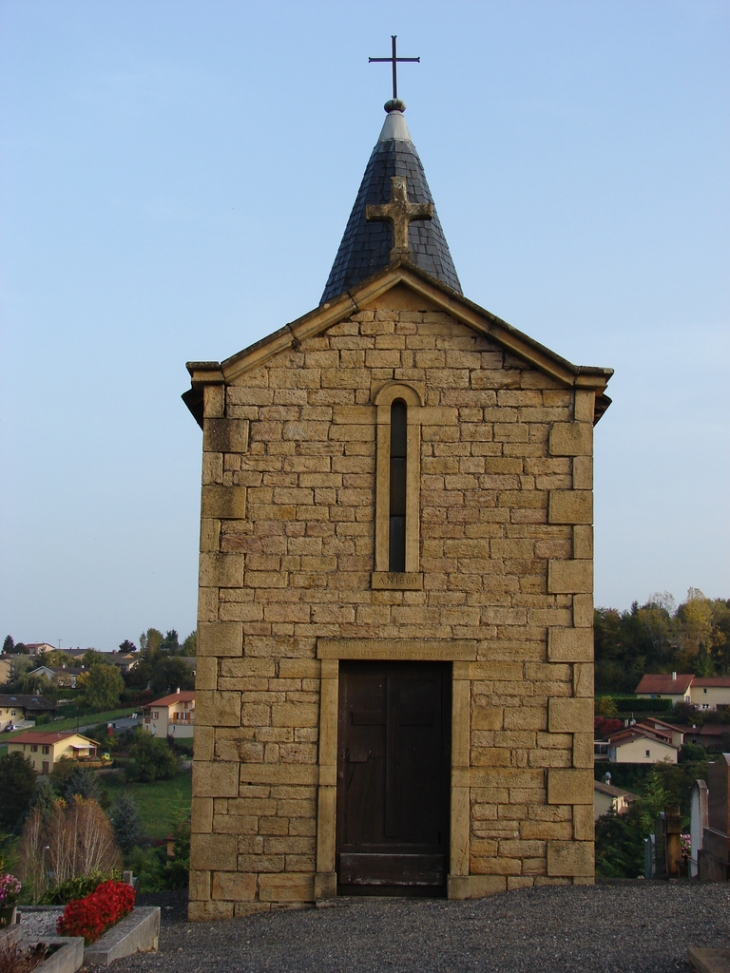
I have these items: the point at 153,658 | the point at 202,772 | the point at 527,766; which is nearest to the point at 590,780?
the point at 527,766

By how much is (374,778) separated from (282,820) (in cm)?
94

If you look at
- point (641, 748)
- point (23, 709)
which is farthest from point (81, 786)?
point (23, 709)

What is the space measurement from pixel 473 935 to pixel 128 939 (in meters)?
2.69

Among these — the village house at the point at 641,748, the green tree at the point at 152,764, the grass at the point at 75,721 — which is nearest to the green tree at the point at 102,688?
the grass at the point at 75,721

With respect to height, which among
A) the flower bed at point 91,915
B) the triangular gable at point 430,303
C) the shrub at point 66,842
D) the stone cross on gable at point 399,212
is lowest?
the shrub at point 66,842

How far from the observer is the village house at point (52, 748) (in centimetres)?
6412

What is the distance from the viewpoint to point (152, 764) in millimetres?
58125

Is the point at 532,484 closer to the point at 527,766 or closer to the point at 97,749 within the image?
the point at 527,766

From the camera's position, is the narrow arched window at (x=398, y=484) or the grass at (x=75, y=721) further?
the grass at (x=75, y=721)

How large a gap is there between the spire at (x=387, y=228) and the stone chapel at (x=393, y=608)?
3405 mm

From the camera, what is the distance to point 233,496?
33.9ft

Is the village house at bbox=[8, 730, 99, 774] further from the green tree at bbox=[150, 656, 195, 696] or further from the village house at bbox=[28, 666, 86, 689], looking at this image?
the village house at bbox=[28, 666, 86, 689]

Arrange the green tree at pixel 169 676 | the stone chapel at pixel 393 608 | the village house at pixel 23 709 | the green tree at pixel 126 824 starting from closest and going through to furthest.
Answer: the stone chapel at pixel 393 608
the green tree at pixel 126 824
the village house at pixel 23 709
the green tree at pixel 169 676

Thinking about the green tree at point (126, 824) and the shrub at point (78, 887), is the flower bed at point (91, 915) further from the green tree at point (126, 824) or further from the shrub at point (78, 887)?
the green tree at point (126, 824)
